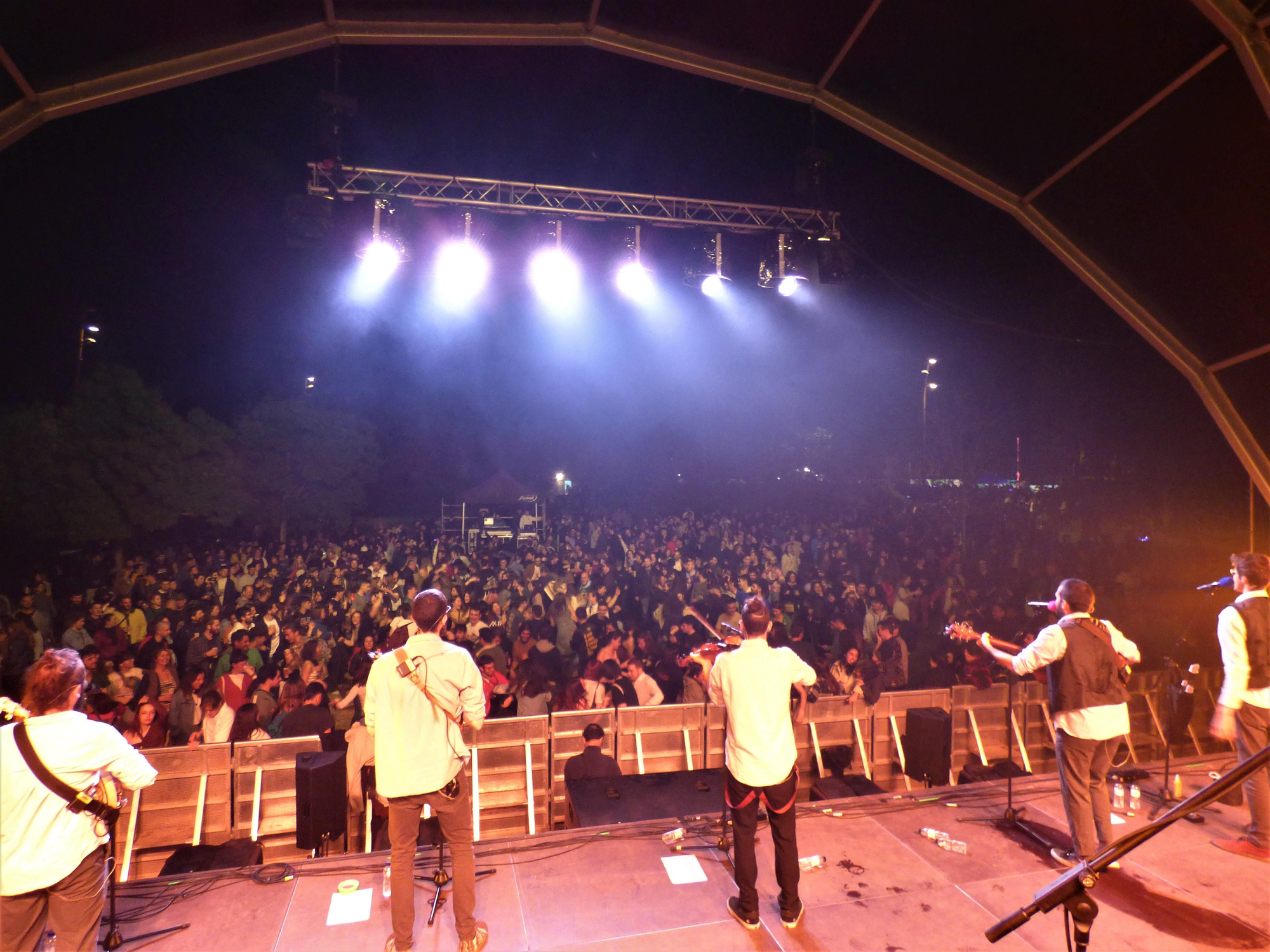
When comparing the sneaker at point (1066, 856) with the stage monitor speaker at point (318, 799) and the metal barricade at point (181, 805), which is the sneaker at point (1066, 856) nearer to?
the stage monitor speaker at point (318, 799)

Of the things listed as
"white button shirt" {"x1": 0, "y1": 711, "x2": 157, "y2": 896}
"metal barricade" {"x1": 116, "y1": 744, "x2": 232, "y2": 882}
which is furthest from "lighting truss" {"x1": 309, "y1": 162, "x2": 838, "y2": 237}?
"white button shirt" {"x1": 0, "y1": 711, "x2": 157, "y2": 896}

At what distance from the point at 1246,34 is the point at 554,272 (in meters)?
6.90

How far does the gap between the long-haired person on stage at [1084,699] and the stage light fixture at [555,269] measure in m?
6.67

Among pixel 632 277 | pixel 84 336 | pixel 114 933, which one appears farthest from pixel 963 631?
pixel 84 336

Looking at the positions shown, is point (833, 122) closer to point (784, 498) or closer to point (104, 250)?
point (104, 250)

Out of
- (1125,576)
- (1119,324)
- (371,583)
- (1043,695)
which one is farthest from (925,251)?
(371,583)

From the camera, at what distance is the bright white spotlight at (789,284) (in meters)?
8.52

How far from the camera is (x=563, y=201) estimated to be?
7.92m

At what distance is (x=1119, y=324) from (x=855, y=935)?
9375 millimetres

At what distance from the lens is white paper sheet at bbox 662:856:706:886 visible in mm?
3688

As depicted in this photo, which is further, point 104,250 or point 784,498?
point 784,498

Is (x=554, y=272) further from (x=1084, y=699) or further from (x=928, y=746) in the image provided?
(x=1084, y=699)

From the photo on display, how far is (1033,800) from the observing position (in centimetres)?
478

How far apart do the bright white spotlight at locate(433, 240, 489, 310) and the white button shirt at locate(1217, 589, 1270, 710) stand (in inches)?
313
